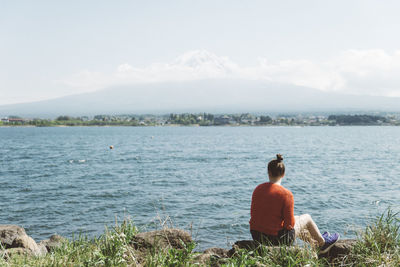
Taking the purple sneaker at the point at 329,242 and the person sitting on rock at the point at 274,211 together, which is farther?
the purple sneaker at the point at 329,242

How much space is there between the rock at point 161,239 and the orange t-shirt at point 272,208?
1.36m

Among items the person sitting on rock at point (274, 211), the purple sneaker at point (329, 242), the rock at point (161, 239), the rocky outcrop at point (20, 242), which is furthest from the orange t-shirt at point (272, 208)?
the rocky outcrop at point (20, 242)

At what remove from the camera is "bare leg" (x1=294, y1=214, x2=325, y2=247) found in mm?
6422

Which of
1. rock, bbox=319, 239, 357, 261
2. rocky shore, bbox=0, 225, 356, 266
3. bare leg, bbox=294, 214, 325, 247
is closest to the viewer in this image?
rocky shore, bbox=0, 225, 356, 266

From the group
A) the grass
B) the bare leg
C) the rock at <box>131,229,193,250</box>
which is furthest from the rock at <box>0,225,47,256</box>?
the bare leg

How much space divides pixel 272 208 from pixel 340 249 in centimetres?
137

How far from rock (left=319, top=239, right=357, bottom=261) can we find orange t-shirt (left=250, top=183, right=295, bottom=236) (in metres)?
0.92

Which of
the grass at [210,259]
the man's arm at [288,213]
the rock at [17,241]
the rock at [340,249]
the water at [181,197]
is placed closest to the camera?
the grass at [210,259]

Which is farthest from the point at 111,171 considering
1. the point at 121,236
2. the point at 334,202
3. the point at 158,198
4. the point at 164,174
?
the point at 121,236

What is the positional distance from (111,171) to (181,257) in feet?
85.2

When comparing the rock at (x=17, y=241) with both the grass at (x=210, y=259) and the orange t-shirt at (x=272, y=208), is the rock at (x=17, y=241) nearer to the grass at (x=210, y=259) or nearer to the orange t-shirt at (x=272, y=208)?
the grass at (x=210, y=259)

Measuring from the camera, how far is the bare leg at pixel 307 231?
21.1 feet

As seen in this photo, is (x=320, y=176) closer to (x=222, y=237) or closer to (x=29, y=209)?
(x=222, y=237)

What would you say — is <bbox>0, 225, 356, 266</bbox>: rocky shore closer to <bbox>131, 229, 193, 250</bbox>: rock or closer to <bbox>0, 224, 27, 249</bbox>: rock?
<bbox>131, 229, 193, 250</bbox>: rock
